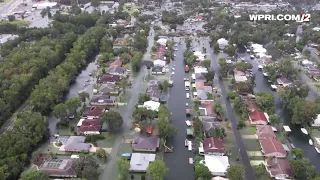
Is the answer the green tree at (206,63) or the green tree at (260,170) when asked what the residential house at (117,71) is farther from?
the green tree at (260,170)

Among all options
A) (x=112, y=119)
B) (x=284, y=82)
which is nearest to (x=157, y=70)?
(x=112, y=119)

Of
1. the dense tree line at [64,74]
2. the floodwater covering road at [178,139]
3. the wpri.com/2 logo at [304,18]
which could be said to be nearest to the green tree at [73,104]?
the dense tree line at [64,74]

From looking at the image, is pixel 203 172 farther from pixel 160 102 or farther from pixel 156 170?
pixel 160 102

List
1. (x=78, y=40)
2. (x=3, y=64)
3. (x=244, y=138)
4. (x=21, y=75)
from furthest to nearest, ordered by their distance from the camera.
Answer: (x=78, y=40) < (x=3, y=64) < (x=21, y=75) < (x=244, y=138)

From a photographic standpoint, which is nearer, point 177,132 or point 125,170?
point 125,170

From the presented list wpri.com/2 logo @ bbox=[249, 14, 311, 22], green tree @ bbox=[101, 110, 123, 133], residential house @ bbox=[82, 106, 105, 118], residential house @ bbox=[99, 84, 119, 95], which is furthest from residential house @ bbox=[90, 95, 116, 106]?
wpri.com/2 logo @ bbox=[249, 14, 311, 22]

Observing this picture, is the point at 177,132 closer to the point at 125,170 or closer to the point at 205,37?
the point at 125,170

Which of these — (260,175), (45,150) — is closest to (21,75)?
(45,150)
